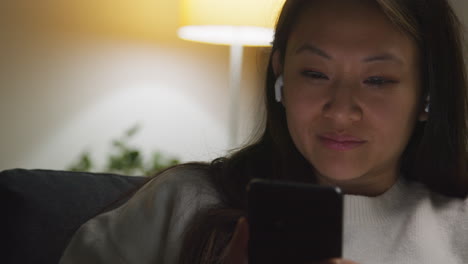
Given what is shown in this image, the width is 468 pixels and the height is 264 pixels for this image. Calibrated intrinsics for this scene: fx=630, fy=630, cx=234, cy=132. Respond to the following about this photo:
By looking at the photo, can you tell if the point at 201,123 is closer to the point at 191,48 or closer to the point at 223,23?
the point at 191,48

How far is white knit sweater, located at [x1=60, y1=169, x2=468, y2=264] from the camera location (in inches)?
39.1

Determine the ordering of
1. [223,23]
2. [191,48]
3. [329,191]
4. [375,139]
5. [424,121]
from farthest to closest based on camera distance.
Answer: [191,48]
[223,23]
[424,121]
[375,139]
[329,191]

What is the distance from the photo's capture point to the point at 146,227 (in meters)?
1.01

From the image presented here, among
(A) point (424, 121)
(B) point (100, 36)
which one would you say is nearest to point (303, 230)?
(A) point (424, 121)

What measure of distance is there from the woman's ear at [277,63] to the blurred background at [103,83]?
2.57 ft

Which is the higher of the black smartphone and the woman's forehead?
the woman's forehead

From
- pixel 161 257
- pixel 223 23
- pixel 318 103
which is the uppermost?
pixel 223 23

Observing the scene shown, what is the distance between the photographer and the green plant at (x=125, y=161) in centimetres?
211

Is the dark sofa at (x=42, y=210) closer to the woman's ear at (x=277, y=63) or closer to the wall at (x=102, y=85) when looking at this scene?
the woman's ear at (x=277, y=63)

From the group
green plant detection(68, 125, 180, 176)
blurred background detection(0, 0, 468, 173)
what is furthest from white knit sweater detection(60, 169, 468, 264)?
green plant detection(68, 125, 180, 176)

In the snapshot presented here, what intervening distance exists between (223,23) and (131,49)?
421 millimetres

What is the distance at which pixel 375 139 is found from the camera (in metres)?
0.97

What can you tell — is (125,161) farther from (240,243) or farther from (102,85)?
(240,243)

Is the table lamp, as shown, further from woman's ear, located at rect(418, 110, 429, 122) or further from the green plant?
woman's ear, located at rect(418, 110, 429, 122)
